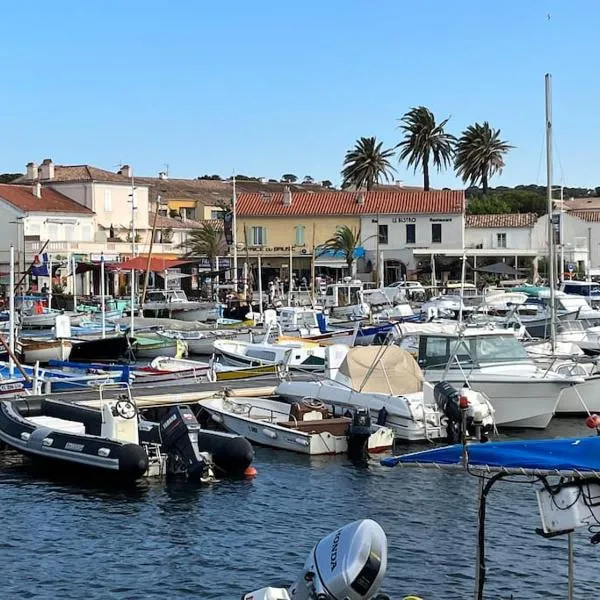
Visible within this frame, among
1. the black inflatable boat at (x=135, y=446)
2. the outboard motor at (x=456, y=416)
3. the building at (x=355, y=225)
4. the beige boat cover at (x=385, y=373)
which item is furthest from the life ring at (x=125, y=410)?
the building at (x=355, y=225)

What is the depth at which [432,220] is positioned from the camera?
84.3 meters

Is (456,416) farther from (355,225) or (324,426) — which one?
(355,225)

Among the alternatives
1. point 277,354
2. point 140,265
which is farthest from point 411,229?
point 277,354

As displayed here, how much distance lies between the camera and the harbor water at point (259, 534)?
1680 centimetres

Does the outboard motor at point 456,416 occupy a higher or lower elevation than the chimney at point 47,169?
lower

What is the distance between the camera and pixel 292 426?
2705 cm

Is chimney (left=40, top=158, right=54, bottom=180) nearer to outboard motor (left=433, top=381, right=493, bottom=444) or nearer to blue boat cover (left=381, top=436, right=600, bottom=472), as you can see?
outboard motor (left=433, top=381, right=493, bottom=444)

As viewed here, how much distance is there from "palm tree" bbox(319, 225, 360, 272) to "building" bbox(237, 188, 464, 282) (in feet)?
2.07

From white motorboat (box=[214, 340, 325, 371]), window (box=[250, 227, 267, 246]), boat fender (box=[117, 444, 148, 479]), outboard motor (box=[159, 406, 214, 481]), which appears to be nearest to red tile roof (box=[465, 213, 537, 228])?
window (box=[250, 227, 267, 246])

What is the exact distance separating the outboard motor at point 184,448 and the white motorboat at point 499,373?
8.33 m

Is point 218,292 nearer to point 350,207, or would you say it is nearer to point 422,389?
point 350,207

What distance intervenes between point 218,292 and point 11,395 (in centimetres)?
4439

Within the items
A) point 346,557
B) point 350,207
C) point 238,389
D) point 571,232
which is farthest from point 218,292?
point 346,557

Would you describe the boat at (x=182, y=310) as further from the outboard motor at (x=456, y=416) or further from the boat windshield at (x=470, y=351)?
the outboard motor at (x=456, y=416)
